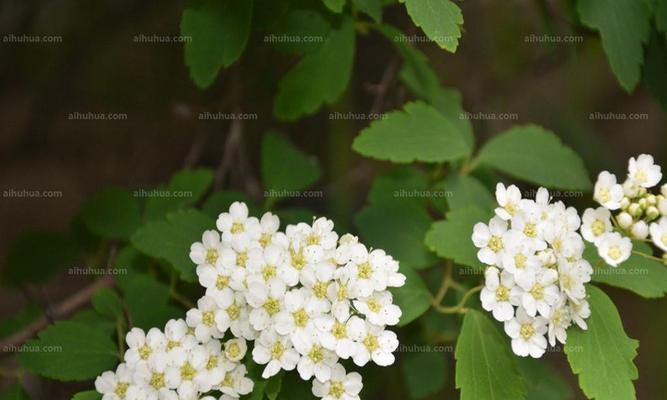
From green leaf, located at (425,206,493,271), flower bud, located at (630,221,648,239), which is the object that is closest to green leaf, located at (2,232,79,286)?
green leaf, located at (425,206,493,271)

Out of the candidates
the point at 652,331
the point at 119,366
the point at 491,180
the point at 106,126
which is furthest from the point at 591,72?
the point at 119,366

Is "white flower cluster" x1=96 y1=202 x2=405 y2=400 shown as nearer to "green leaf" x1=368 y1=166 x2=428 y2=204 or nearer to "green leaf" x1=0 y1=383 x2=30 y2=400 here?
"green leaf" x1=0 y1=383 x2=30 y2=400

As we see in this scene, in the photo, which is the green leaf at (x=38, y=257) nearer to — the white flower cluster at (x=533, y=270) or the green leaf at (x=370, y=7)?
the green leaf at (x=370, y=7)
